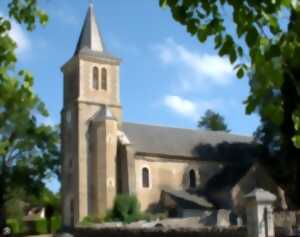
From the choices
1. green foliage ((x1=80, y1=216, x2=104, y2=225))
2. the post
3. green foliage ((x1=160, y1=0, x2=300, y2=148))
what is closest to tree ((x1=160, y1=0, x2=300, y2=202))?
green foliage ((x1=160, y1=0, x2=300, y2=148))

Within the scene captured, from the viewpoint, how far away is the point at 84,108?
47969 mm

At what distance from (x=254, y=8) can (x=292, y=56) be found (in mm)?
502

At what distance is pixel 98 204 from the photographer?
148 feet

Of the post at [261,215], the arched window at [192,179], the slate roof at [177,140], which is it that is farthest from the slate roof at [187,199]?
the post at [261,215]

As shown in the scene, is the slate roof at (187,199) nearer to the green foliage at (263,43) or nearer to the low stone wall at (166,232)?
the low stone wall at (166,232)

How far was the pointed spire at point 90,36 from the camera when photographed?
50.7 meters

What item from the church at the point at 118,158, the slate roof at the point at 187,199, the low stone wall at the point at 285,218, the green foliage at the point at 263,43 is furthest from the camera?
the church at the point at 118,158

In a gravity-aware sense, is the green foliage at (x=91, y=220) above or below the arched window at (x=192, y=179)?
below

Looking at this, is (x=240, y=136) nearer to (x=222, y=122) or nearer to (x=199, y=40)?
(x=222, y=122)

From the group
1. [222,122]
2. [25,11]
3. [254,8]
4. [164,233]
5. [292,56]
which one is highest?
[222,122]

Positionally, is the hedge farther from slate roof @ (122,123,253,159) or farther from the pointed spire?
the pointed spire

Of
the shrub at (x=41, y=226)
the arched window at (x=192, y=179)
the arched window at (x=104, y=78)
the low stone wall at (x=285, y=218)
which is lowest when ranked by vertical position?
the shrub at (x=41, y=226)

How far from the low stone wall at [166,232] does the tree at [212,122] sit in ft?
163

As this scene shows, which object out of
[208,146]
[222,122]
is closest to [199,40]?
[208,146]
